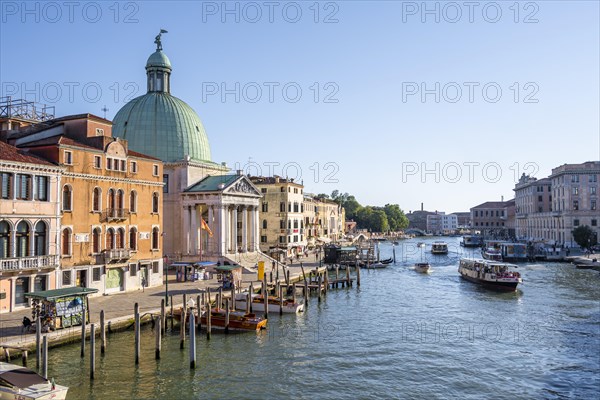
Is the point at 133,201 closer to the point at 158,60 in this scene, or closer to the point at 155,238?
the point at 155,238

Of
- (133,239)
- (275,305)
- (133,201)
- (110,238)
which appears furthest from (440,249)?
(110,238)

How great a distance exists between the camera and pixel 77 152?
35.5 m

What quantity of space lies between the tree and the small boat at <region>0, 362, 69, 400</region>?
85526 millimetres

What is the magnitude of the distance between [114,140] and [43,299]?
1552 centimetres

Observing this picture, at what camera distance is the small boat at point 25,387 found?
18.2m

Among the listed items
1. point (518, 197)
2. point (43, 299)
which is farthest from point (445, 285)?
point (518, 197)

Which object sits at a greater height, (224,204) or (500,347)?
(224,204)

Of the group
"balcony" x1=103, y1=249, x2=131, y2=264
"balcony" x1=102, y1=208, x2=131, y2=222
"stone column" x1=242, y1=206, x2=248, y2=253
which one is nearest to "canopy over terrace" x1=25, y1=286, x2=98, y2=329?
"balcony" x1=103, y1=249, x2=131, y2=264

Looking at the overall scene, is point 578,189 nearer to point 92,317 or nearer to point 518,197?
point 518,197

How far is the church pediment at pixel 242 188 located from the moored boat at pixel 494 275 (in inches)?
1016

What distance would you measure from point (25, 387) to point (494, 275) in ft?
144

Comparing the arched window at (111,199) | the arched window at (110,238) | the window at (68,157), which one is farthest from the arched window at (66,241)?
the window at (68,157)

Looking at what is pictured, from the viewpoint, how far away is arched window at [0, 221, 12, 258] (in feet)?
98.4

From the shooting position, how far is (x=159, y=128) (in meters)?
58.3
